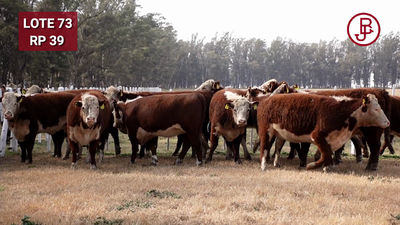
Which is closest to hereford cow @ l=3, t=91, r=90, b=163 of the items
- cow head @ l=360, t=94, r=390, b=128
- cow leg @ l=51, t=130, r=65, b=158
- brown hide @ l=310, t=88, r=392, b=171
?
cow leg @ l=51, t=130, r=65, b=158

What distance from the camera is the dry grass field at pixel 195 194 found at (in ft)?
19.0

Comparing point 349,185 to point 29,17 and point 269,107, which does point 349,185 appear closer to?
point 269,107

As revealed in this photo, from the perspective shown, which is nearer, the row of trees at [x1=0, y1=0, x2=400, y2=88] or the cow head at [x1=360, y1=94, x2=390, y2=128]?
the cow head at [x1=360, y1=94, x2=390, y2=128]

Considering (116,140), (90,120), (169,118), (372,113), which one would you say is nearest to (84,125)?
(90,120)

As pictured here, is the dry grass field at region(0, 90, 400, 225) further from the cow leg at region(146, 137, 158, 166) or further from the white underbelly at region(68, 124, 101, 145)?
the white underbelly at region(68, 124, 101, 145)

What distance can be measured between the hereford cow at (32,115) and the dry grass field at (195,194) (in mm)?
728

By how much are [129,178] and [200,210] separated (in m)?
2.63

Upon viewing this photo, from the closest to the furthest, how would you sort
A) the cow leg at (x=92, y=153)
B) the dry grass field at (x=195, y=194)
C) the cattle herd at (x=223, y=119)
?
the dry grass field at (x=195, y=194)
the cattle herd at (x=223, y=119)
the cow leg at (x=92, y=153)

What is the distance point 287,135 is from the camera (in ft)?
31.7

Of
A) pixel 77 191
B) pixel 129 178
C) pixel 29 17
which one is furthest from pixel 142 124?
pixel 29 17

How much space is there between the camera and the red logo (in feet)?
116

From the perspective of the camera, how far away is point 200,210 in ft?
20.0

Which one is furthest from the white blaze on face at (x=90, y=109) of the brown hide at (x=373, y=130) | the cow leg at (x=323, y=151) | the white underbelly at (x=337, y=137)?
the brown hide at (x=373, y=130)

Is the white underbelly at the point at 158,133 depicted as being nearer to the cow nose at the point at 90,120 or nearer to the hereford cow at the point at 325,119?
the cow nose at the point at 90,120
